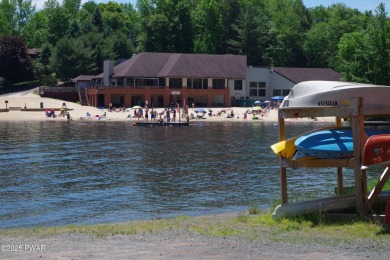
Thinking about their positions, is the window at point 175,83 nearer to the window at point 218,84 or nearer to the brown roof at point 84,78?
the window at point 218,84

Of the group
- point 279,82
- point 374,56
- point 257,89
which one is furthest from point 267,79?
point 374,56

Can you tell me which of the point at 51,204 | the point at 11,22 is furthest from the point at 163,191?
the point at 11,22

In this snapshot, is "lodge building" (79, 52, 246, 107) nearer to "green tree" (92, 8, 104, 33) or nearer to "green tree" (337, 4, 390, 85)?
"green tree" (337, 4, 390, 85)

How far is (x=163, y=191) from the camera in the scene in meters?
24.7

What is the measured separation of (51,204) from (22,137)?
34.5 metres

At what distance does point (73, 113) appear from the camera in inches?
3516

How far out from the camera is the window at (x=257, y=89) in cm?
10506

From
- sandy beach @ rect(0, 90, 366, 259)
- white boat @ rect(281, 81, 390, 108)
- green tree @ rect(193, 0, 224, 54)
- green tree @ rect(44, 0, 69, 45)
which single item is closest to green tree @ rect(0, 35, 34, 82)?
green tree @ rect(44, 0, 69, 45)

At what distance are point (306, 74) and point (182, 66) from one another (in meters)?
22.0

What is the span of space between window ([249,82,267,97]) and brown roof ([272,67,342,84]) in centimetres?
317

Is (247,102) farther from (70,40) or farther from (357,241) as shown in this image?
(357,241)

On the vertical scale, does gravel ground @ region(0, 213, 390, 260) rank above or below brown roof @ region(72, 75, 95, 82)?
below

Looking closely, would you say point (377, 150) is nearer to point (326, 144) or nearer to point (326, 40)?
point (326, 144)

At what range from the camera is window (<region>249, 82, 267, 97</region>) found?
105 m
